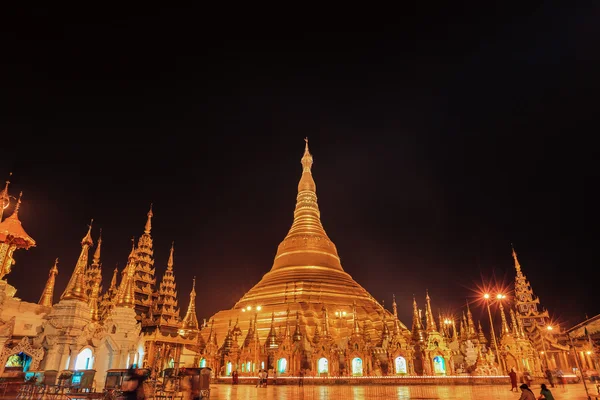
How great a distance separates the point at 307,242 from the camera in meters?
51.8

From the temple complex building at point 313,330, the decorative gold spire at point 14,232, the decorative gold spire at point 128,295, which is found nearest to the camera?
the decorative gold spire at point 128,295

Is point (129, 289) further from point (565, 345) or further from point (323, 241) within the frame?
point (565, 345)

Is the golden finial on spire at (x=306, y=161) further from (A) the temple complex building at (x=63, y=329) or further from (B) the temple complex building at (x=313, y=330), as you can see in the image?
(A) the temple complex building at (x=63, y=329)

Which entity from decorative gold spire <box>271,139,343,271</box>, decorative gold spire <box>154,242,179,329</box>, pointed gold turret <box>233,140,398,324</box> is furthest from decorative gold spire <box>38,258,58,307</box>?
decorative gold spire <box>271,139,343,271</box>

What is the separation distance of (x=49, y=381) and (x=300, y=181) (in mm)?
49523

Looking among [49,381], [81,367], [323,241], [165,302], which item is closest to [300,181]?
[323,241]

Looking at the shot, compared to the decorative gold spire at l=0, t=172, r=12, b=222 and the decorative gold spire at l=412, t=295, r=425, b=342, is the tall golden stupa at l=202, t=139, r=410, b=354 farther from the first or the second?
the decorative gold spire at l=0, t=172, r=12, b=222

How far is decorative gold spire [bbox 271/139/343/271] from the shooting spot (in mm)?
49906

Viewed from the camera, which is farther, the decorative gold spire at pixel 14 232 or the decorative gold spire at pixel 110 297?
the decorative gold spire at pixel 110 297

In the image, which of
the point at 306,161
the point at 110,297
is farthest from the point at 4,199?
the point at 306,161

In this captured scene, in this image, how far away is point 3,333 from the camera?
18047mm

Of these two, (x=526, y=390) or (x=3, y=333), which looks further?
(x=3, y=333)

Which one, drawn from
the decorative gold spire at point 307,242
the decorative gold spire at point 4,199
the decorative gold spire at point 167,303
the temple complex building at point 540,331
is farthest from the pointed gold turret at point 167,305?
the temple complex building at point 540,331

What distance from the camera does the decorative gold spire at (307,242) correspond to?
49.9m
